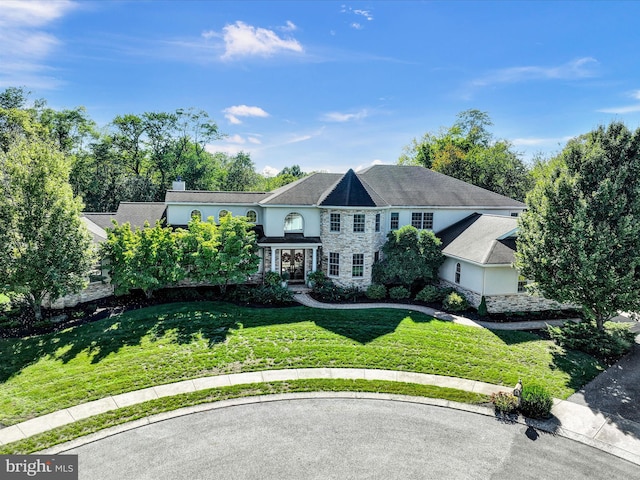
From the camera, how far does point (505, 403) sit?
10.9 meters

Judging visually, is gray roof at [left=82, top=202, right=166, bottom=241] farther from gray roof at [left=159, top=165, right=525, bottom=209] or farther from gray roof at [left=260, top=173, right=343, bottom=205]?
gray roof at [left=260, top=173, right=343, bottom=205]

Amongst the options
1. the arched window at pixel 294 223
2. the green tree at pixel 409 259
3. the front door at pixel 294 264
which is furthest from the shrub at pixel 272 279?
the green tree at pixel 409 259

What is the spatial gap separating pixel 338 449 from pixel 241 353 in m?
6.10

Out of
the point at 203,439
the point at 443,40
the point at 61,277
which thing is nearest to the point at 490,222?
the point at 443,40

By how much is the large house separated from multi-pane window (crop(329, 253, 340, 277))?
0.07 meters

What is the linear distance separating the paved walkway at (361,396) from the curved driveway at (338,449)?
1.22 feet

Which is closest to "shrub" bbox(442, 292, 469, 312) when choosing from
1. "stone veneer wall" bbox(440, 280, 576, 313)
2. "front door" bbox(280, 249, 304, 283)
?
"stone veneer wall" bbox(440, 280, 576, 313)

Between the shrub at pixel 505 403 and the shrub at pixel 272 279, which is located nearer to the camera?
the shrub at pixel 505 403

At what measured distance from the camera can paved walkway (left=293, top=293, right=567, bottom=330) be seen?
18.2 m

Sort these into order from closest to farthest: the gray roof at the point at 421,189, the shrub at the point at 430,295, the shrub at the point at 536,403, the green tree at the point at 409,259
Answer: the shrub at the point at 536,403 < the shrub at the point at 430,295 < the green tree at the point at 409,259 < the gray roof at the point at 421,189

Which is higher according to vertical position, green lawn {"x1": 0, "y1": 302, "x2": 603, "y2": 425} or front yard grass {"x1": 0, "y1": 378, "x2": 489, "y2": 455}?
green lawn {"x1": 0, "y1": 302, "x2": 603, "y2": 425}

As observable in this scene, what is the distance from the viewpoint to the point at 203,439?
935 centimetres

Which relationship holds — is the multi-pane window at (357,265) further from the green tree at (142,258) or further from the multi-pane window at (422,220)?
the green tree at (142,258)

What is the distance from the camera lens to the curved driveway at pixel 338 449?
8.29m
